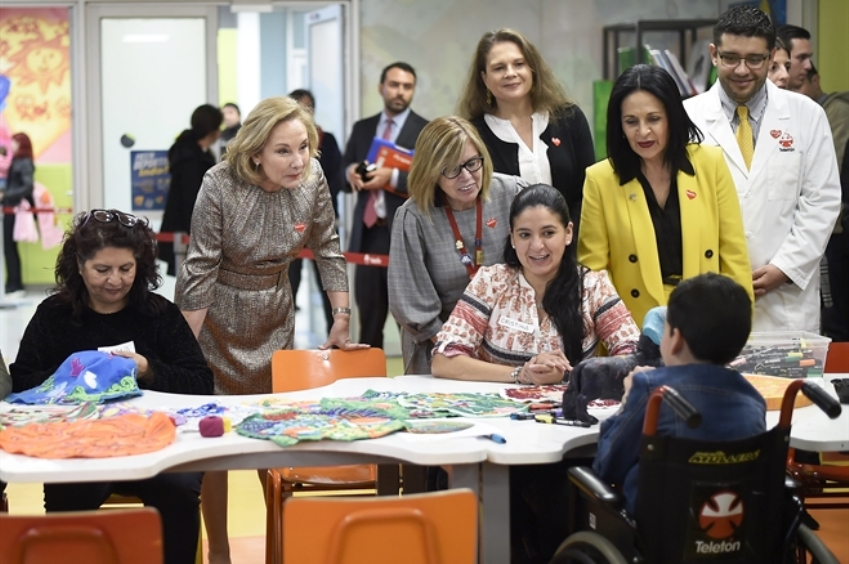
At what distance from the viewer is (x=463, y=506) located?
7.66 ft

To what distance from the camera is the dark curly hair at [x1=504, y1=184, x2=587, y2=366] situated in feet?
11.7

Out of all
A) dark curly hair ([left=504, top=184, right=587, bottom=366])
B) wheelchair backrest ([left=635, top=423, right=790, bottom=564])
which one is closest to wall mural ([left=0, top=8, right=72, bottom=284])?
dark curly hair ([left=504, top=184, right=587, bottom=366])

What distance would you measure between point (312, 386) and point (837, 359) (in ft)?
5.80

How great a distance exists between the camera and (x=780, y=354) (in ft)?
11.3

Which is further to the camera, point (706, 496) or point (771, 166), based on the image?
point (771, 166)

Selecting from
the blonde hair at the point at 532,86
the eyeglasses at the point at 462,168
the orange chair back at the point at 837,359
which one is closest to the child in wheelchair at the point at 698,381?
the eyeglasses at the point at 462,168

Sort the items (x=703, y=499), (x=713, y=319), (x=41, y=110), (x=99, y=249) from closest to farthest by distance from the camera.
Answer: (x=703, y=499) → (x=713, y=319) → (x=99, y=249) → (x=41, y=110)

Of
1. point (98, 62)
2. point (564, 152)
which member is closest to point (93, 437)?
point (564, 152)

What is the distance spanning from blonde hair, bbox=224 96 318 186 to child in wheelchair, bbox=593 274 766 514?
70.1 inches

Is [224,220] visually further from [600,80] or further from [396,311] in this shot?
[600,80]

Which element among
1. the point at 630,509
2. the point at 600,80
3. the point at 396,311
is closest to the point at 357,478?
the point at 396,311

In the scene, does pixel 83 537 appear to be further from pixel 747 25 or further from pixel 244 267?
pixel 747 25

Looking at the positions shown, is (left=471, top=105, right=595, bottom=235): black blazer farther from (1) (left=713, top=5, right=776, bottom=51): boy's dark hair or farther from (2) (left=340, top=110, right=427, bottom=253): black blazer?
(2) (left=340, top=110, right=427, bottom=253): black blazer

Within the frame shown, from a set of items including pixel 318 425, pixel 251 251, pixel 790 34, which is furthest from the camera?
pixel 790 34
